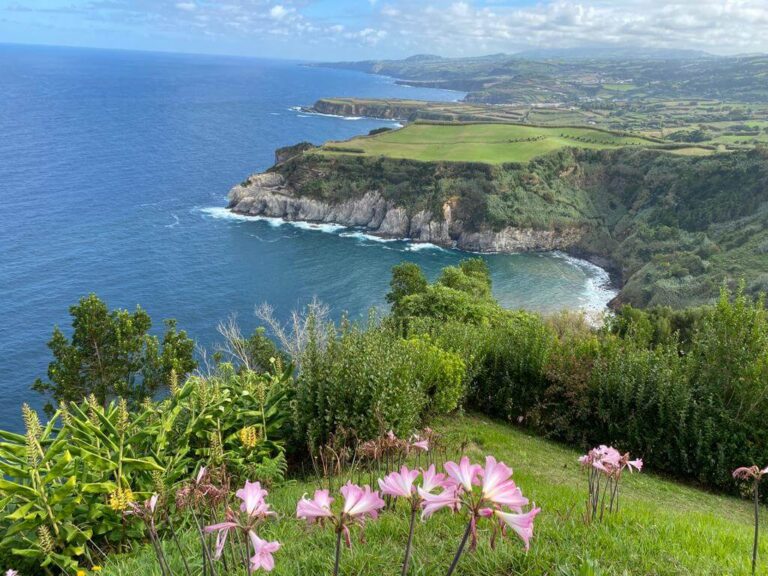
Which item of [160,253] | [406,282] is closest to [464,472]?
[406,282]

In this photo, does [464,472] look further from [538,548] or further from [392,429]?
[392,429]

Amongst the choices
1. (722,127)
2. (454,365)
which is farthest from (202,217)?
(722,127)

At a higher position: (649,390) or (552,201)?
Result: (649,390)

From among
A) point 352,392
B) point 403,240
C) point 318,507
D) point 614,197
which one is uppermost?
point 318,507

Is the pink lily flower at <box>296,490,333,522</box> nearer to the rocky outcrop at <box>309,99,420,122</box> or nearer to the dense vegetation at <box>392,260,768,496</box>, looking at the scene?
the dense vegetation at <box>392,260,768,496</box>

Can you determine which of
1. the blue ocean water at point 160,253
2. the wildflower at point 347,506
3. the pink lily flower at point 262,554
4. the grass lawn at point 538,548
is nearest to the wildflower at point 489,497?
the wildflower at point 347,506

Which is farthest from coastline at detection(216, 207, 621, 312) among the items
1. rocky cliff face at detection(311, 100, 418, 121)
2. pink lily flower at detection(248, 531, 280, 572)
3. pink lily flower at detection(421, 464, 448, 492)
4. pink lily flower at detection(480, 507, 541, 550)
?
rocky cliff face at detection(311, 100, 418, 121)
